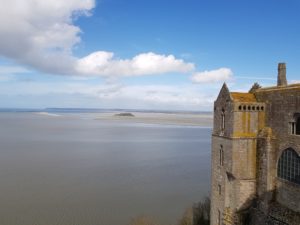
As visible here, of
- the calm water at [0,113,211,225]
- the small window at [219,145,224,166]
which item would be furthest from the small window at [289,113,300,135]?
the calm water at [0,113,211,225]

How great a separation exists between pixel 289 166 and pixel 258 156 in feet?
7.38

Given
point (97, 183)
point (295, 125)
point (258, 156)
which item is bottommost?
point (97, 183)

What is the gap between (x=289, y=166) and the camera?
18953mm

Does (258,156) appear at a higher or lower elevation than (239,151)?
lower

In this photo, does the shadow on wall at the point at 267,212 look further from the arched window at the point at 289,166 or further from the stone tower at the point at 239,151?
the arched window at the point at 289,166

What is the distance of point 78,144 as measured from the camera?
66.6 meters

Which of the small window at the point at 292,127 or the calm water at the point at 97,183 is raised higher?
the small window at the point at 292,127

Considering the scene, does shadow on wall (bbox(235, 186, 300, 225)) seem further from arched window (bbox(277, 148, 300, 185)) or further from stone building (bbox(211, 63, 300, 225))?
arched window (bbox(277, 148, 300, 185))

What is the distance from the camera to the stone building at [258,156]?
18.9 m

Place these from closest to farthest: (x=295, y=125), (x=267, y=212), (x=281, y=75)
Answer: (x=295, y=125), (x=267, y=212), (x=281, y=75)

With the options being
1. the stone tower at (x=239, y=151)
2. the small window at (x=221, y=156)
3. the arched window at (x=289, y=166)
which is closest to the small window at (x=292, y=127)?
the arched window at (x=289, y=166)

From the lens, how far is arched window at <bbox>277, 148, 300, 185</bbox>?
18.5 metres

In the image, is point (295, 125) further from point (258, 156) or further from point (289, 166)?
point (258, 156)

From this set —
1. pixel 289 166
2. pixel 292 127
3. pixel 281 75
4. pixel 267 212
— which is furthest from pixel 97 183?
pixel 292 127
